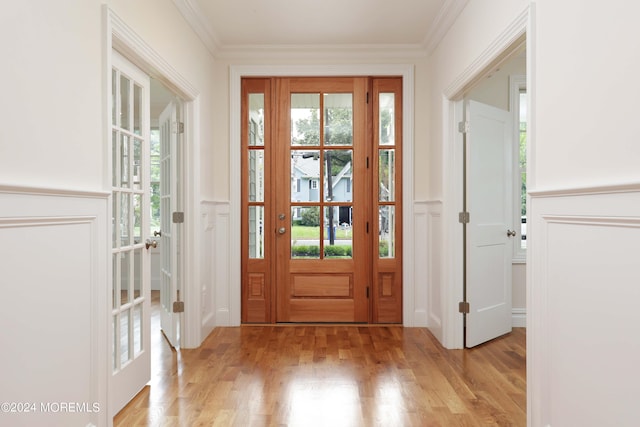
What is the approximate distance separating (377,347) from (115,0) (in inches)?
111

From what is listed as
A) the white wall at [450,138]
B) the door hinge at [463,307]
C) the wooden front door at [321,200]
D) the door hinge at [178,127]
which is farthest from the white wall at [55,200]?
the door hinge at [463,307]

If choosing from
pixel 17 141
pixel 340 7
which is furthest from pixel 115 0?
pixel 340 7

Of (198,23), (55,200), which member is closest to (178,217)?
(198,23)

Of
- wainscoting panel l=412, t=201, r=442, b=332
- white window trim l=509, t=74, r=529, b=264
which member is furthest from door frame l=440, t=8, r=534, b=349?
white window trim l=509, t=74, r=529, b=264

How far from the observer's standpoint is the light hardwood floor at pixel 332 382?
217 cm

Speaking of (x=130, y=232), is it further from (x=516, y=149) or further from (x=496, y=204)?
(x=516, y=149)

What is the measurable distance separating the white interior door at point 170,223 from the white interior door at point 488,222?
7.51 feet

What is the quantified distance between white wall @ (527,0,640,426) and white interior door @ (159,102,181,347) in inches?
98.6

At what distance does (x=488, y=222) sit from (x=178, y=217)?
248 cm

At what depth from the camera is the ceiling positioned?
10.0 ft

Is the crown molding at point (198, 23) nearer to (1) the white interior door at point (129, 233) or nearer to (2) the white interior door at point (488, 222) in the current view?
(1) the white interior door at point (129, 233)

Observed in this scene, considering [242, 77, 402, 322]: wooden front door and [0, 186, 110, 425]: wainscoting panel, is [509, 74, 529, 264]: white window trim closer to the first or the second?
[242, 77, 402, 322]: wooden front door

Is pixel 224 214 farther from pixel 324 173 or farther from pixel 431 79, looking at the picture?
pixel 431 79

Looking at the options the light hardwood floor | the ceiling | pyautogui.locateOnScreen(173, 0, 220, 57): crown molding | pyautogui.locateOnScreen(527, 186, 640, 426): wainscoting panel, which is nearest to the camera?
pyautogui.locateOnScreen(527, 186, 640, 426): wainscoting panel
